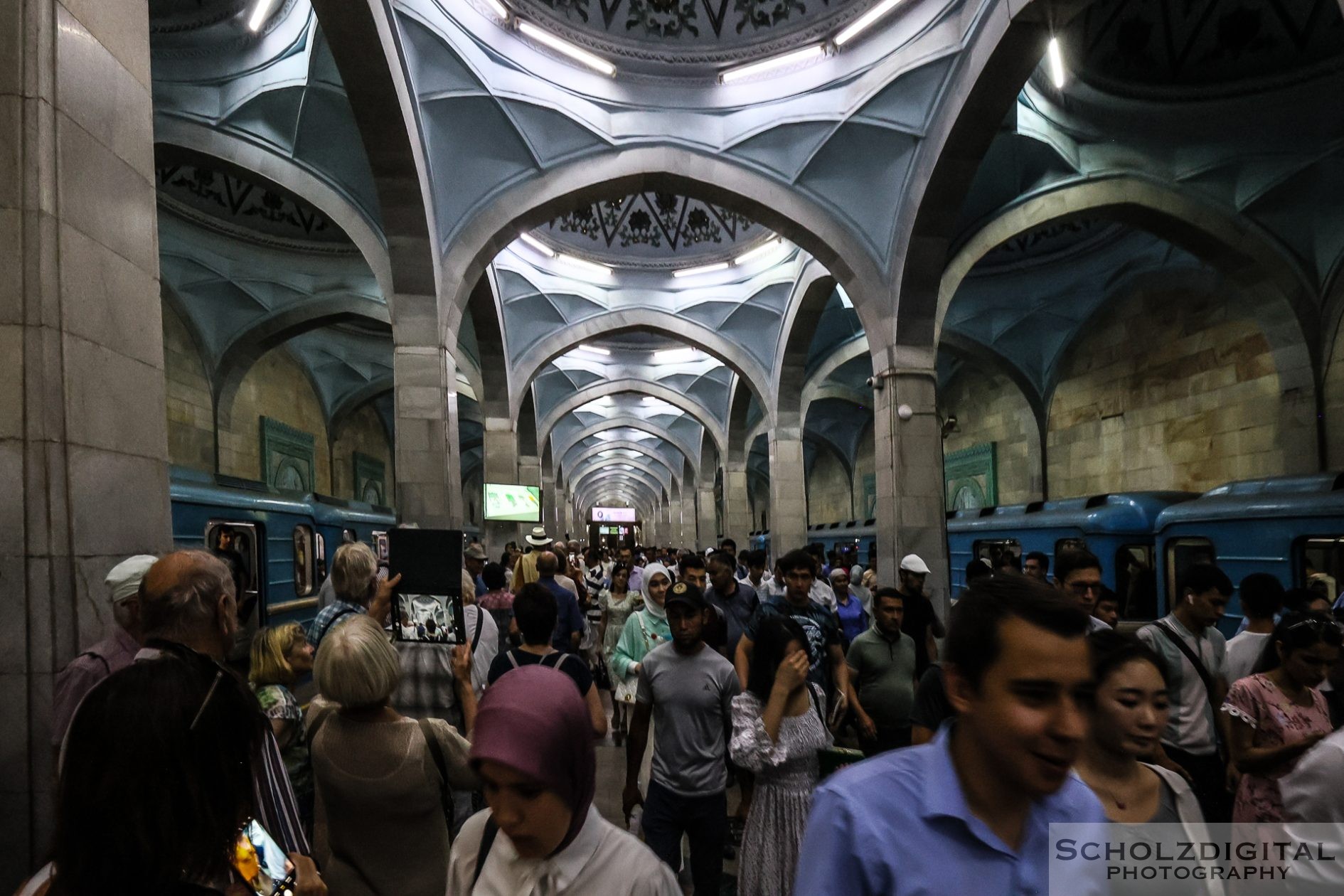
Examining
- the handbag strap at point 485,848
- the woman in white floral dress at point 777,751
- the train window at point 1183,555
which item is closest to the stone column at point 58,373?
the handbag strap at point 485,848

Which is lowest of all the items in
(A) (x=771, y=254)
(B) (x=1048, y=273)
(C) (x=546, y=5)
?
(B) (x=1048, y=273)

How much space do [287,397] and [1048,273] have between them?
57.8 ft

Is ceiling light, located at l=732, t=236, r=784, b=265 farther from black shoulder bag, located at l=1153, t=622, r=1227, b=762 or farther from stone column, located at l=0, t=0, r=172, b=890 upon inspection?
stone column, located at l=0, t=0, r=172, b=890

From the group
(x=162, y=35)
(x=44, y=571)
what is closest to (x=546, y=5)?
(x=162, y=35)

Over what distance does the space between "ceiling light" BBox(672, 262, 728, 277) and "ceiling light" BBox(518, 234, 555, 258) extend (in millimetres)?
3214

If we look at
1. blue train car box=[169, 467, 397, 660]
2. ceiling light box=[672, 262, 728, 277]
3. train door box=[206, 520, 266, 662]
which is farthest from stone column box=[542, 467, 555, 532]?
train door box=[206, 520, 266, 662]

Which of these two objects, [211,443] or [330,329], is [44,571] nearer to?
[211,443]

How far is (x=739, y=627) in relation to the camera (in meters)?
4.70

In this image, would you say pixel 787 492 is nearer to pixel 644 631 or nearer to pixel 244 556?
pixel 244 556

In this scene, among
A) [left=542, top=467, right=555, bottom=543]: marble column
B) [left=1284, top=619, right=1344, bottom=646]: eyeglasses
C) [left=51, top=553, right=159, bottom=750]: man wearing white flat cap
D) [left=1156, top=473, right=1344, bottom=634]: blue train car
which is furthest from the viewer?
[left=542, top=467, right=555, bottom=543]: marble column

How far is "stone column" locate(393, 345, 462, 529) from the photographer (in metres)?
9.08

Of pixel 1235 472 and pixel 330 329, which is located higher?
pixel 330 329

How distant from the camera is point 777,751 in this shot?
99.0 inches

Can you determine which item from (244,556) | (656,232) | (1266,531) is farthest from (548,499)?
(1266,531)
